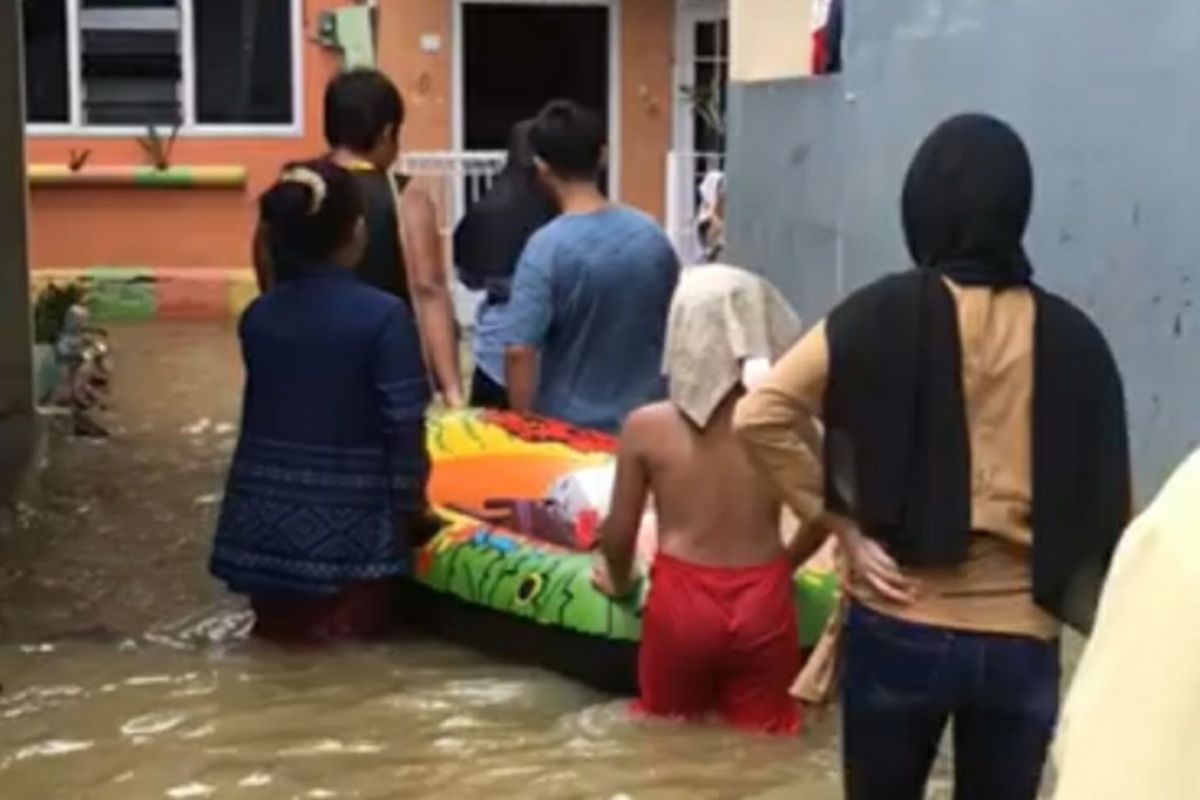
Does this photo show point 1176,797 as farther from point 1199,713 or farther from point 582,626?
point 582,626

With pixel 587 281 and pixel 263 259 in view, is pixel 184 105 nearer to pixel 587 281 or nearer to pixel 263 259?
pixel 263 259

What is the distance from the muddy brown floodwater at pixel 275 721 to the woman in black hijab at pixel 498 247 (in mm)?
1102

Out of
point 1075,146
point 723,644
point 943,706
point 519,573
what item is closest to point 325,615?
point 519,573

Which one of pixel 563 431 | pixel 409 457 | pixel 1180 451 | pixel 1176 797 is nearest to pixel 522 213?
pixel 563 431

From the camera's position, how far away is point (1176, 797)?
4.69 ft

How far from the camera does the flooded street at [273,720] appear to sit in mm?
5109

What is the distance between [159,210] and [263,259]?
39.8 feet

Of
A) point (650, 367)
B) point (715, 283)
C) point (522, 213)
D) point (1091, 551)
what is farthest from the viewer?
point (522, 213)

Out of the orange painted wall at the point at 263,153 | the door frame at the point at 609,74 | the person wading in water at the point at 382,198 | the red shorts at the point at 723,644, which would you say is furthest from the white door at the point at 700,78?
the red shorts at the point at 723,644

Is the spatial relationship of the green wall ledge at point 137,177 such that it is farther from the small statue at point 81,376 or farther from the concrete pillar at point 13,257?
the concrete pillar at point 13,257

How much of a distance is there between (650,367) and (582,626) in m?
0.96

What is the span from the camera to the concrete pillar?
960cm

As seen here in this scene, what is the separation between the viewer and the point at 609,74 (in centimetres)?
1789

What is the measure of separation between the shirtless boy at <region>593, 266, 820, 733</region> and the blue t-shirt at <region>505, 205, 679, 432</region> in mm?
1135
